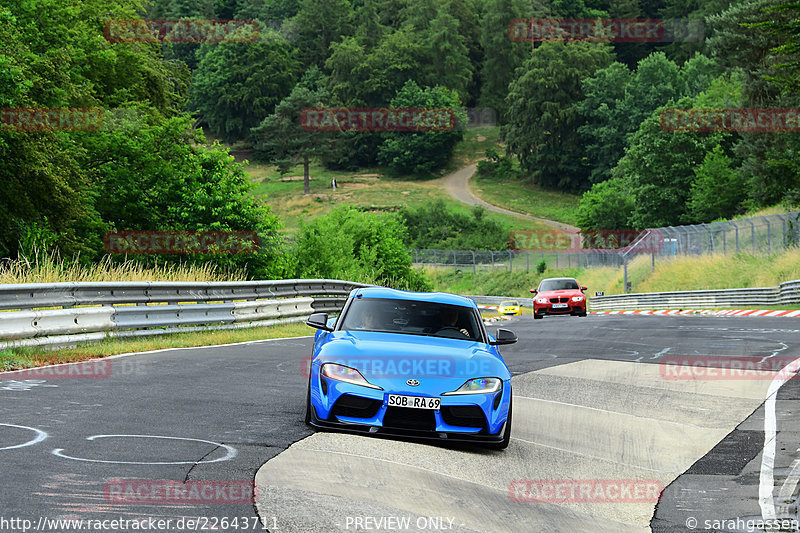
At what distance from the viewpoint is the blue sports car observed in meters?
8.30

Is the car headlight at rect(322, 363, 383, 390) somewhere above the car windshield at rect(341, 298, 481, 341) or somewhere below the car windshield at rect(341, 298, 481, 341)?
below

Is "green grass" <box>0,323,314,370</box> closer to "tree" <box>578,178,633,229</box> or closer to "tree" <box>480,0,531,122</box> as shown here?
"tree" <box>578,178,633,229</box>

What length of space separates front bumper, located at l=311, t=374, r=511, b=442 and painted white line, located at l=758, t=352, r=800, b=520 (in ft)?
7.21

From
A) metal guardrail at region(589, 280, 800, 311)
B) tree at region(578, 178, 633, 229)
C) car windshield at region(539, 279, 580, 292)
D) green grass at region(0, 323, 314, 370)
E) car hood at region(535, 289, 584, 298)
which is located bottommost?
tree at region(578, 178, 633, 229)

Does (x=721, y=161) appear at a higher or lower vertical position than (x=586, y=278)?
higher

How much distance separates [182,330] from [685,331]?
1258 centimetres

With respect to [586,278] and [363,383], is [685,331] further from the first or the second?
[586,278]

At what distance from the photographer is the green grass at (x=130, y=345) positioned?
42.9 feet

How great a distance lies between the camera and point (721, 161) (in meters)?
79.9

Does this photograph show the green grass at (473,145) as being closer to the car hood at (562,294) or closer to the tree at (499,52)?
the tree at (499,52)

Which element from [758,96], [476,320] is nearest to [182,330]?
[476,320]

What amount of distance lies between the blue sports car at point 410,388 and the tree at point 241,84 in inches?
6072

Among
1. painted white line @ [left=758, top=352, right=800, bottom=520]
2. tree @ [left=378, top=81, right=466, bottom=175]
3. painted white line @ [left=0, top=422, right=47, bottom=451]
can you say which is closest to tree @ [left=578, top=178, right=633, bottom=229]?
tree @ [left=378, top=81, right=466, bottom=175]

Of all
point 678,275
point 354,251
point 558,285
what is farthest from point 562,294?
point 354,251
